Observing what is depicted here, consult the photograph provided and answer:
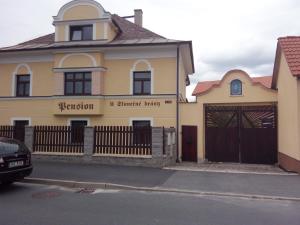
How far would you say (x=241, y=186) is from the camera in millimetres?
10828

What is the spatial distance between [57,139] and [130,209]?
401 inches

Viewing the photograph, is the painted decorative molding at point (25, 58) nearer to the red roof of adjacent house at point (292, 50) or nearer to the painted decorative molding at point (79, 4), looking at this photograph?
the painted decorative molding at point (79, 4)

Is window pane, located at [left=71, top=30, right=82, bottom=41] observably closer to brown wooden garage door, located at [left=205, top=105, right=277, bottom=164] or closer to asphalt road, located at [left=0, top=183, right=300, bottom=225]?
brown wooden garage door, located at [left=205, top=105, right=277, bottom=164]

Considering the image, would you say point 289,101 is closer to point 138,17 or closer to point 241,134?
point 241,134

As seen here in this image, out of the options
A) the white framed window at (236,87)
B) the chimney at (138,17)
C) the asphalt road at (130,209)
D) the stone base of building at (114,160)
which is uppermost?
the chimney at (138,17)

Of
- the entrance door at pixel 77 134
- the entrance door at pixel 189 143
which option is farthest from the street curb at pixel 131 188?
the entrance door at pixel 189 143

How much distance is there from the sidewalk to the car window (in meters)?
1.63

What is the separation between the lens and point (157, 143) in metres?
15.3

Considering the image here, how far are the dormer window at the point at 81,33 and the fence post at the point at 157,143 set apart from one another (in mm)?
8465

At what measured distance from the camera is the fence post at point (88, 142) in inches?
623

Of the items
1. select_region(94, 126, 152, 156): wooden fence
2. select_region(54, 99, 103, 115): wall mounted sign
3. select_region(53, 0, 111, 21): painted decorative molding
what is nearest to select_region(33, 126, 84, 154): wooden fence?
select_region(94, 126, 152, 156): wooden fence

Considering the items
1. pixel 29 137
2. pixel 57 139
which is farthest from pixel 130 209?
pixel 29 137

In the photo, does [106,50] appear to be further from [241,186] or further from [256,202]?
[256,202]

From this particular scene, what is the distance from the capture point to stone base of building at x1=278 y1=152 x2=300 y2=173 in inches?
540
